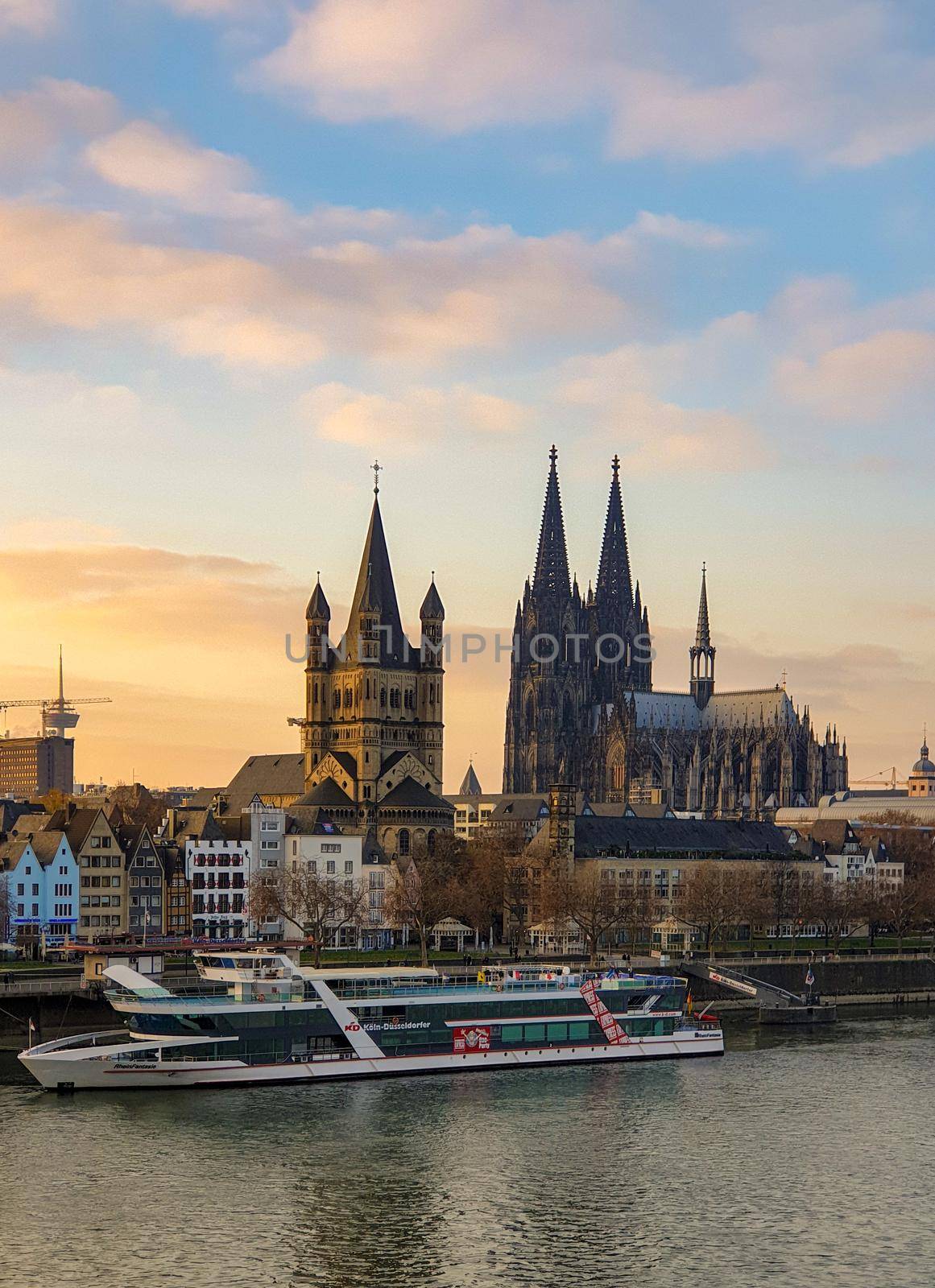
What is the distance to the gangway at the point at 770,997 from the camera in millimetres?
123500

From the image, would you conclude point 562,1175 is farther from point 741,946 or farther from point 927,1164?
point 741,946

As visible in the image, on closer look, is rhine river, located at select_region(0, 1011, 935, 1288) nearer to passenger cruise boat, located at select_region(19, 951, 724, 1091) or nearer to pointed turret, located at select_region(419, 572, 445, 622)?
passenger cruise boat, located at select_region(19, 951, 724, 1091)

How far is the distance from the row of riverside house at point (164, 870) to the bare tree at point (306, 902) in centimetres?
93

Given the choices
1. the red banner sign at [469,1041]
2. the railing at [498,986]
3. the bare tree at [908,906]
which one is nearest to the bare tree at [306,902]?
the railing at [498,986]

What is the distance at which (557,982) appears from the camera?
106m

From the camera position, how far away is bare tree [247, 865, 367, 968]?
14650 centimetres

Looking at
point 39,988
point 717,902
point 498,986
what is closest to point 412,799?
point 717,902

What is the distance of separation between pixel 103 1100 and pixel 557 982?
88.6 ft

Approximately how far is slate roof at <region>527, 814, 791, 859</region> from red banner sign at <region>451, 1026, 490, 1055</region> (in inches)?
3064

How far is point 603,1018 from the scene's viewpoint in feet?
342

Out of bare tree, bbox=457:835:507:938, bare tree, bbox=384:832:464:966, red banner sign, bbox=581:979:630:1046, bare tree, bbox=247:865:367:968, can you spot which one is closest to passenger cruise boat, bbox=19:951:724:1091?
red banner sign, bbox=581:979:630:1046

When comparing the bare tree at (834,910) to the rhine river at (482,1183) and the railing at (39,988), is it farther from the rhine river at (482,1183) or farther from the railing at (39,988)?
the railing at (39,988)

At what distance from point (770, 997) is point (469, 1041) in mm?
35579

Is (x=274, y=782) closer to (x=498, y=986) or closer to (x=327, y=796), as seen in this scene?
(x=327, y=796)
